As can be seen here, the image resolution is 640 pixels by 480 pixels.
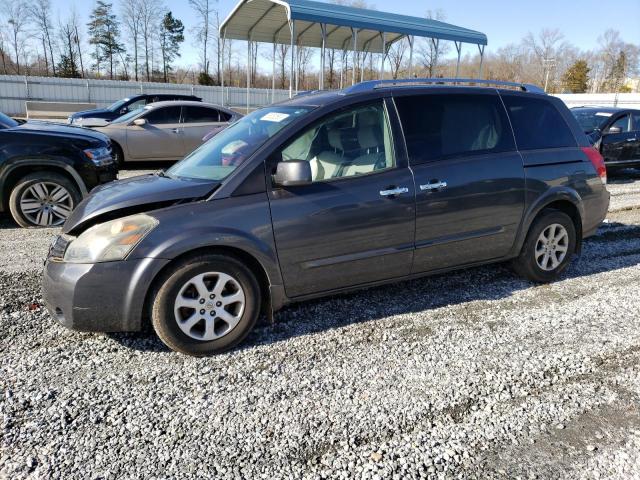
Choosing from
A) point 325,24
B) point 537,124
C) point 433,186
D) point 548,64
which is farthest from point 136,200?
point 548,64

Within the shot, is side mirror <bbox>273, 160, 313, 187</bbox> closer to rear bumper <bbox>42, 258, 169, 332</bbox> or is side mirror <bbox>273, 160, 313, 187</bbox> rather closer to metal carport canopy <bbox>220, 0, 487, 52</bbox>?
rear bumper <bbox>42, 258, 169, 332</bbox>

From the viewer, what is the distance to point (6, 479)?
224cm

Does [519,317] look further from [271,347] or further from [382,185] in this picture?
[271,347]

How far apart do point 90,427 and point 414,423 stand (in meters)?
1.71

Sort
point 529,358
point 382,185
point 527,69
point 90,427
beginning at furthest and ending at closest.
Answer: point 527,69
point 382,185
point 529,358
point 90,427

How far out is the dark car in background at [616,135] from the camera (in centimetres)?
1127

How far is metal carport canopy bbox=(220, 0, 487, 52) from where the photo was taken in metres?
18.1

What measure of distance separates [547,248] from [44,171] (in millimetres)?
6178

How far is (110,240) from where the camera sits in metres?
3.18

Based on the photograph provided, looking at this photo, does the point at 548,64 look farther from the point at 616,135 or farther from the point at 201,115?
the point at 201,115

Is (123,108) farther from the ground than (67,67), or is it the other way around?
(67,67)

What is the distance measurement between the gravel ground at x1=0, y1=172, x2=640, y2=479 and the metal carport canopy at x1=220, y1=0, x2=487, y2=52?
608 inches

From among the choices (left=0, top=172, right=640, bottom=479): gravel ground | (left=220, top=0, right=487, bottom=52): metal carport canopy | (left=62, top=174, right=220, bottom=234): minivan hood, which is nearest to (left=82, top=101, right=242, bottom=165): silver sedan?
(left=220, top=0, right=487, bottom=52): metal carport canopy

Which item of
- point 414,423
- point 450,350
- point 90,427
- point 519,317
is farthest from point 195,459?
point 519,317
